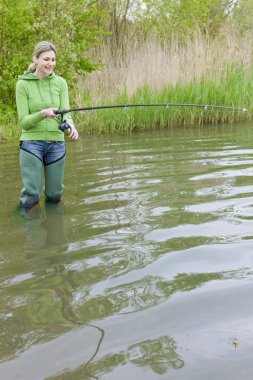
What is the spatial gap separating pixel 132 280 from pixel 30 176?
7.48 ft

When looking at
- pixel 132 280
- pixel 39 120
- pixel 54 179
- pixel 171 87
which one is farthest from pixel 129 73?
pixel 132 280

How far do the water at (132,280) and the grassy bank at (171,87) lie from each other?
5.80m

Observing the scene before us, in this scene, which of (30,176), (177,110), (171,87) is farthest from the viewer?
(171,87)

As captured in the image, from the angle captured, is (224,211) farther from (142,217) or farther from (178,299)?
(178,299)

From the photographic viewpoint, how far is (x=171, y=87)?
12750 millimetres

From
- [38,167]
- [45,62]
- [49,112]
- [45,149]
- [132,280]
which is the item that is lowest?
[132,280]

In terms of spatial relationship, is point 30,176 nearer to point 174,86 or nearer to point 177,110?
point 177,110

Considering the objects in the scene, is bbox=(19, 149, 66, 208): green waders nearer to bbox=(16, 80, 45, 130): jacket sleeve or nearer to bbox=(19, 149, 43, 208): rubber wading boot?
bbox=(19, 149, 43, 208): rubber wading boot

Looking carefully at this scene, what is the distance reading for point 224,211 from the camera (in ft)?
15.9

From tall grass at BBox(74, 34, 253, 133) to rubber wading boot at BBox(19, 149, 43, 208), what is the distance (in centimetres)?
709

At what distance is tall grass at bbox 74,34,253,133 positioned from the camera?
12.4 meters

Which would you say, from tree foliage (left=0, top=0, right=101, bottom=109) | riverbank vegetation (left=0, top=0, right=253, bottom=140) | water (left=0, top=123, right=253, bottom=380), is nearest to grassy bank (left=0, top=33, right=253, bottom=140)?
riverbank vegetation (left=0, top=0, right=253, bottom=140)

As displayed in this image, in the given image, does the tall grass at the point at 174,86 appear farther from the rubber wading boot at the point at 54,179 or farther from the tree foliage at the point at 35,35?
the rubber wading boot at the point at 54,179

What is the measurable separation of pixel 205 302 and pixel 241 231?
137cm
